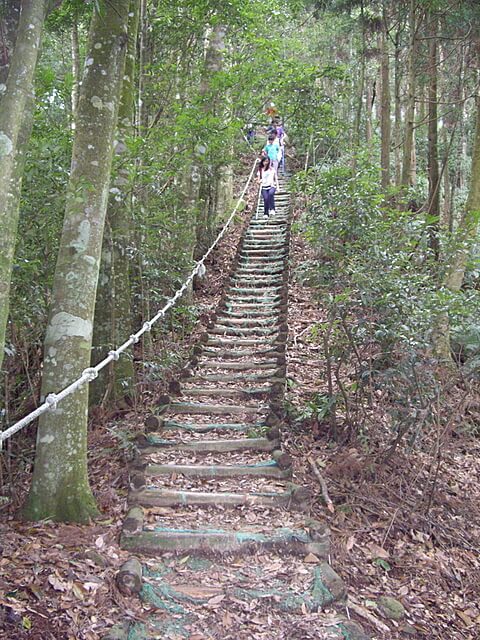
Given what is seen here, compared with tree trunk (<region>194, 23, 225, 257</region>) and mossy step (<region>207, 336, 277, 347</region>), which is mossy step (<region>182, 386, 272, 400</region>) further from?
tree trunk (<region>194, 23, 225, 257</region>)

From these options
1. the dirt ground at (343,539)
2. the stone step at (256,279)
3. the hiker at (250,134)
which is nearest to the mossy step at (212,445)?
the dirt ground at (343,539)

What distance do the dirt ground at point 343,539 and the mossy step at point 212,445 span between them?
0.73 ft

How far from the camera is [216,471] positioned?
4.57 metres

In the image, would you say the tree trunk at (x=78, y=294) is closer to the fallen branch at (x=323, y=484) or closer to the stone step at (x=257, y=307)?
the fallen branch at (x=323, y=484)

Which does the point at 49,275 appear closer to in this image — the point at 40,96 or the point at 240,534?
the point at 40,96

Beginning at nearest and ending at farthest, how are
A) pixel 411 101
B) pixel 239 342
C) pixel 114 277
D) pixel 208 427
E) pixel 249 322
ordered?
pixel 208 427, pixel 114 277, pixel 239 342, pixel 249 322, pixel 411 101

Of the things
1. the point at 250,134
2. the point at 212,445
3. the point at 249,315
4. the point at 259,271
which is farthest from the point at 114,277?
the point at 250,134

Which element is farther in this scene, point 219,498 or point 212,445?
point 212,445

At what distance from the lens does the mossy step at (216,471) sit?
455 cm

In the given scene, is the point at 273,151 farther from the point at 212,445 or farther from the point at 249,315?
the point at 212,445

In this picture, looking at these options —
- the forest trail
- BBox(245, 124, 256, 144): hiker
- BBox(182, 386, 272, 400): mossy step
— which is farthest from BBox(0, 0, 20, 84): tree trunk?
BBox(245, 124, 256, 144): hiker

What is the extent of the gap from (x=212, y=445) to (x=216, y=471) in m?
0.42

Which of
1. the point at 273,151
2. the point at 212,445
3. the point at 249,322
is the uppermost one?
the point at 273,151

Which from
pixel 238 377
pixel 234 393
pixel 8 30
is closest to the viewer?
pixel 8 30
